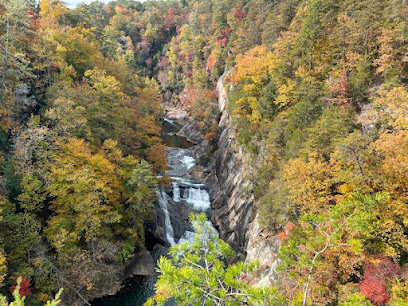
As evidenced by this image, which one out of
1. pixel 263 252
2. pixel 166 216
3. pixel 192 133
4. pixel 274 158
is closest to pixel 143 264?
pixel 166 216

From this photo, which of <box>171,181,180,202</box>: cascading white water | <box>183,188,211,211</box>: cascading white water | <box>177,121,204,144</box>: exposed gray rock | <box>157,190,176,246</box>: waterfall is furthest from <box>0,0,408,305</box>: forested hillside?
<box>177,121,204,144</box>: exposed gray rock

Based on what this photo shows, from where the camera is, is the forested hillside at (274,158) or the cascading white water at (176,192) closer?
the forested hillside at (274,158)

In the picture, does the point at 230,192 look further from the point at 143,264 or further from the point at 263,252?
the point at 143,264

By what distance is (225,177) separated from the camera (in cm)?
4044

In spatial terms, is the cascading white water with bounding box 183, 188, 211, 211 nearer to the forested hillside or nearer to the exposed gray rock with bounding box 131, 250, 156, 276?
the forested hillside

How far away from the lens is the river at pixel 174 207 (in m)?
24.8

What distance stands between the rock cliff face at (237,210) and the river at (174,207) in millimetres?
Answer: 3096

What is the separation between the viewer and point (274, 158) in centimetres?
2628

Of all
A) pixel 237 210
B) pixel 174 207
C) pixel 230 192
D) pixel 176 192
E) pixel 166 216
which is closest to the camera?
pixel 237 210

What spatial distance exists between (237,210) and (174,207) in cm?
980

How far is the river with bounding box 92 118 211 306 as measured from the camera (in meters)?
24.8

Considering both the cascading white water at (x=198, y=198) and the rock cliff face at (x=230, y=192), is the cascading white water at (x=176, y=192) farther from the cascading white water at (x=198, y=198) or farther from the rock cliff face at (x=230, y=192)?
the rock cliff face at (x=230, y=192)

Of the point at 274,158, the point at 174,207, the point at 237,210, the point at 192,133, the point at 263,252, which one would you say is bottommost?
the point at 174,207

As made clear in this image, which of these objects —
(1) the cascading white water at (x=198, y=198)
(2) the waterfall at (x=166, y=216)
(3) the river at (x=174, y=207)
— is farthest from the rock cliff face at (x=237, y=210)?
(2) the waterfall at (x=166, y=216)
